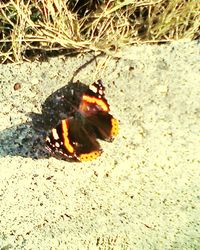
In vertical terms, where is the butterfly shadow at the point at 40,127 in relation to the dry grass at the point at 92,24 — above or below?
below

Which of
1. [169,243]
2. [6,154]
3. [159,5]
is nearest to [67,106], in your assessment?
[6,154]

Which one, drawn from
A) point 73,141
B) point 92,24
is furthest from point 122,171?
point 92,24

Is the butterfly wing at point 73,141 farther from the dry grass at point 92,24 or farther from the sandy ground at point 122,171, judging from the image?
the dry grass at point 92,24

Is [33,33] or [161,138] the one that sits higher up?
[33,33]

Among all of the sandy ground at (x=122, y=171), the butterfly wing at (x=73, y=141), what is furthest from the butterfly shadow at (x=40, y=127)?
the butterfly wing at (x=73, y=141)

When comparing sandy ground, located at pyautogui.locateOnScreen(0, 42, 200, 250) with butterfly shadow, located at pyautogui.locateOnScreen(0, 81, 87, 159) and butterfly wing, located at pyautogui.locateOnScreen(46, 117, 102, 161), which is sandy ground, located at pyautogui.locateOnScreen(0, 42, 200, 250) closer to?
butterfly shadow, located at pyautogui.locateOnScreen(0, 81, 87, 159)

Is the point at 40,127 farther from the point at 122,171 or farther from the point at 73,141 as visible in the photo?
the point at 122,171

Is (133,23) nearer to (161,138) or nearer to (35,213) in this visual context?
(161,138)
